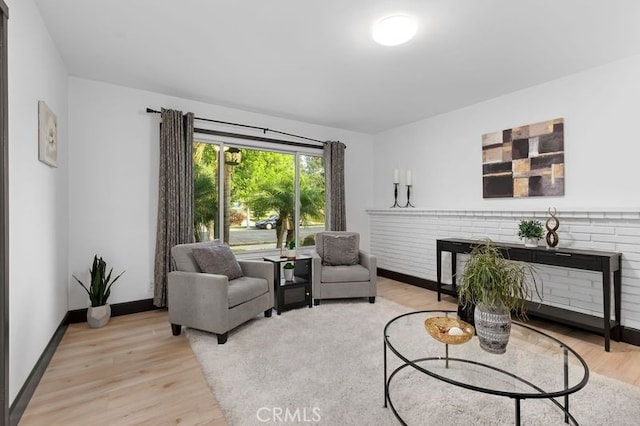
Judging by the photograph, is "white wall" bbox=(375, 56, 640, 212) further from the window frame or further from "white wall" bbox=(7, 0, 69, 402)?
"white wall" bbox=(7, 0, 69, 402)

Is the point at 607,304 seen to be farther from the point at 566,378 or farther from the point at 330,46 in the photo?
the point at 330,46

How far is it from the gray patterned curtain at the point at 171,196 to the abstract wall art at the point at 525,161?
12.0 feet

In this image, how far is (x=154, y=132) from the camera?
371 cm

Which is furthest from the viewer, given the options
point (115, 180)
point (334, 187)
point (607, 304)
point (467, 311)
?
point (334, 187)

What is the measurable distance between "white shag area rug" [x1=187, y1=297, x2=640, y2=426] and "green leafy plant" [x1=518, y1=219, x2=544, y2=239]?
138 cm

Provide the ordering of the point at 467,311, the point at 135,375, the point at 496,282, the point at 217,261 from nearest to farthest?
the point at 496,282
the point at 467,311
the point at 135,375
the point at 217,261

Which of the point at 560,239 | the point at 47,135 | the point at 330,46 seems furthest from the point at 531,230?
the point at 47,135

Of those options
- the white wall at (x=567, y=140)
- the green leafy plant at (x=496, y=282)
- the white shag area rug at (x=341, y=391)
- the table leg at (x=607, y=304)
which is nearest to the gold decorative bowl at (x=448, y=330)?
the green leafy plant at (x=496, y=282)

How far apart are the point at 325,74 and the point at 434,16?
1233mm

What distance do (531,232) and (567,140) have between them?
1.03 m

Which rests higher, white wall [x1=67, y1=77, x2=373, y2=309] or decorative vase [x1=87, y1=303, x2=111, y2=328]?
white wall [x1=67, y1=77, x2=373, y2=309]

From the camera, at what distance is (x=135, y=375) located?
224 cm

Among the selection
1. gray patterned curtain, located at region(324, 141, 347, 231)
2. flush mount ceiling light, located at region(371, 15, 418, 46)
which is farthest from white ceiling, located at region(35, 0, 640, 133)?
gray patterned curtain, located at region(324, 141, 347, 231)

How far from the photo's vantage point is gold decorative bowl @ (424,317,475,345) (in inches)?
71.3
